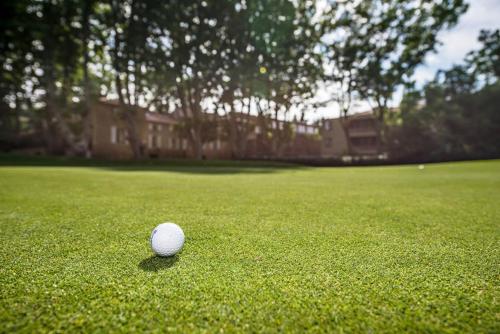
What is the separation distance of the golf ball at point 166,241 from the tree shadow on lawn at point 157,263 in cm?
4

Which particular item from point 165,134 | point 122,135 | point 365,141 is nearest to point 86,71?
point 122,135

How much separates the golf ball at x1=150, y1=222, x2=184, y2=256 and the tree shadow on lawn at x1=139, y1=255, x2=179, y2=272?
4cm

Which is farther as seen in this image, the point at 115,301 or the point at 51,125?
the point at 51,125

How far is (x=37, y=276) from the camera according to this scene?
1780mm

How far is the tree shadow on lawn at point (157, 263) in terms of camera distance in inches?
76.2

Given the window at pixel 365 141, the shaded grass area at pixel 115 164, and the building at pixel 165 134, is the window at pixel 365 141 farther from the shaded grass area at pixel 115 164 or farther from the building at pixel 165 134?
the shaded grass area at pixel 115 164

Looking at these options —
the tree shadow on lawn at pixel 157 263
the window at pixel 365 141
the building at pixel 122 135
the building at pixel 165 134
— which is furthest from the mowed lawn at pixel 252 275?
the window at pixel 365 141

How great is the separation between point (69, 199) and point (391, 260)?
5080 mm

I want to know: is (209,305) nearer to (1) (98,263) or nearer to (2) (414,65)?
(1) (98,263)

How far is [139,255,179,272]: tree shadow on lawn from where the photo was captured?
1936 mm

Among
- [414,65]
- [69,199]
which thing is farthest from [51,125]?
[414,65]

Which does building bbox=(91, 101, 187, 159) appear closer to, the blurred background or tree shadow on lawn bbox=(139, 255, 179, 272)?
the blurred background

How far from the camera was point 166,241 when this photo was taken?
6.96 feet

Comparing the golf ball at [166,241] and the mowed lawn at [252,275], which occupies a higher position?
the golf ball at [166,241]
